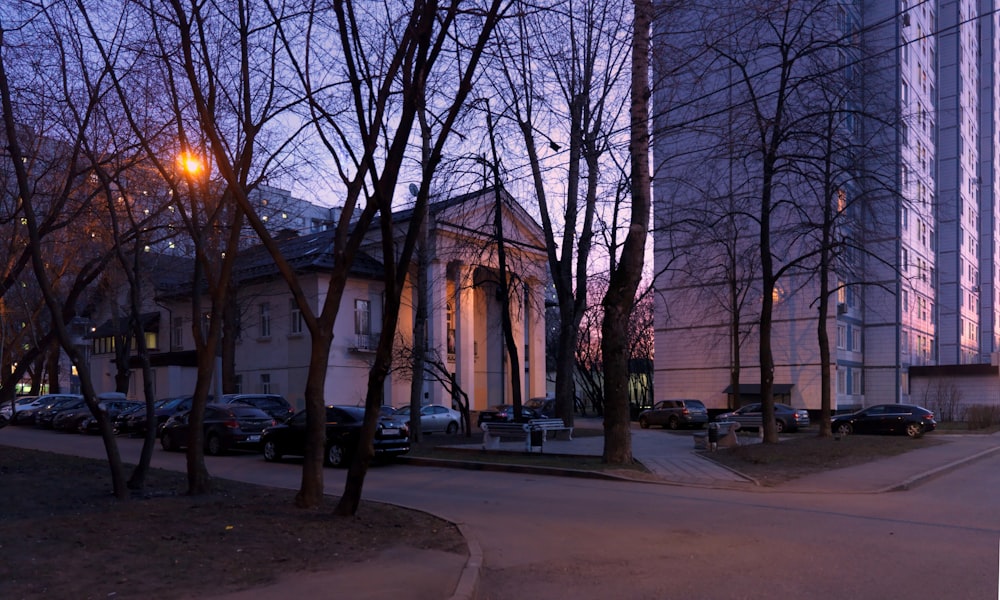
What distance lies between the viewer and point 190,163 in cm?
1390

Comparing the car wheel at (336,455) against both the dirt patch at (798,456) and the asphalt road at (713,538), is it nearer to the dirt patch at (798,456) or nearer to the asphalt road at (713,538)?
the asphalt road at (713,538)

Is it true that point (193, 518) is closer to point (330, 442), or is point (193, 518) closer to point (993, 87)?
point (330, 442)

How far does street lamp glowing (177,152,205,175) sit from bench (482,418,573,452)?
1121 centimetres

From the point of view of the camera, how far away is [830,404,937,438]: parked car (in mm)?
32250

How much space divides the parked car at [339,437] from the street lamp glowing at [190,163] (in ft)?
24.7

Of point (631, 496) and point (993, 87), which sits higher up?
point (993, 87)

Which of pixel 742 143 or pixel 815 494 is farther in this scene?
pixel 742 143

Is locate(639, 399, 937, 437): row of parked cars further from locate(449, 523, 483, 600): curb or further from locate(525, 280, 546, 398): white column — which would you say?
locate(449, 523, 483, 600): curb

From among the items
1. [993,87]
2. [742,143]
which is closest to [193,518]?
[742,143]

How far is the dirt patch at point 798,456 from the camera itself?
1780 centimetres

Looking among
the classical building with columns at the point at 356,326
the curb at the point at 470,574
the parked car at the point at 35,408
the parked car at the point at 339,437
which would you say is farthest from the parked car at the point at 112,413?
the curb at the point at 470,574

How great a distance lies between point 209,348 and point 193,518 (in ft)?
10.8

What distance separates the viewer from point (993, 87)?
71.5 m

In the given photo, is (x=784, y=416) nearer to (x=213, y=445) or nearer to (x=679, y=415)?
(x=679, y=415)
